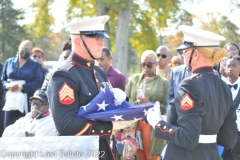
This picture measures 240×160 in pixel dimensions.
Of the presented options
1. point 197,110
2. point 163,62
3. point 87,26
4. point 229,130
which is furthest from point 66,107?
point 163,62

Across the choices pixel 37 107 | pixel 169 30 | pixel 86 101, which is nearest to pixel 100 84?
pixel 86 101

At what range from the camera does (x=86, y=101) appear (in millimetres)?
3441

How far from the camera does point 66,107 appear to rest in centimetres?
330

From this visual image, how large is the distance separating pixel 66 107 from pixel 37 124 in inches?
110

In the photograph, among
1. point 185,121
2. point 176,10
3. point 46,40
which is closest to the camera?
point 185,121

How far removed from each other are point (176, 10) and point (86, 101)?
1504 cm

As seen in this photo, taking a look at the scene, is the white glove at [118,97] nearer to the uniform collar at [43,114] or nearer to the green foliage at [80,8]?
the uniform collar at [43,114]

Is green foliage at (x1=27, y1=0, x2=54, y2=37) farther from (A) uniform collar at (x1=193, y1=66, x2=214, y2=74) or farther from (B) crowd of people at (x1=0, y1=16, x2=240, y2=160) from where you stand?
(A) uniform collar at (x1=193, y1=66, x2=214, y2=74)

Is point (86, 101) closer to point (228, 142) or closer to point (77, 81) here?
point (77, 81)

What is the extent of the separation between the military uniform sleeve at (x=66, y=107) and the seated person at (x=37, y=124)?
229 cm

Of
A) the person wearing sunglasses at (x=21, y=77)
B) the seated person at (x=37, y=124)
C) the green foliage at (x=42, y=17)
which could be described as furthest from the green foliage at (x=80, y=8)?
the seated person at (x=37, y=124)

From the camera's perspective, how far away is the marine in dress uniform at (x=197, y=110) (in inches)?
131

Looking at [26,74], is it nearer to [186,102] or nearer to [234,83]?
[234,83]

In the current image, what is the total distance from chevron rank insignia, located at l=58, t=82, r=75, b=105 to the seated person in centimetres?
234
